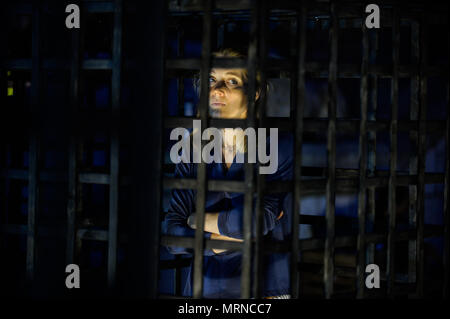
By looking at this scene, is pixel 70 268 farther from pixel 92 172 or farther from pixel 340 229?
pixel 340 229

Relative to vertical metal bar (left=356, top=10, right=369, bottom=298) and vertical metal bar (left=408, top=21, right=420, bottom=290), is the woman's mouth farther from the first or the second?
vertical metal bar (left=408, top=21, right=420, bottom=290)

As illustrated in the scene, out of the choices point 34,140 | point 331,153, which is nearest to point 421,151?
point 331,153

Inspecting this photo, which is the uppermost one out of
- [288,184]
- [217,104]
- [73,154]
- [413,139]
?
[217,104]

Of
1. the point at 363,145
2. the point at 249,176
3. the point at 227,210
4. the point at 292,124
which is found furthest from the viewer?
the point at 227,210

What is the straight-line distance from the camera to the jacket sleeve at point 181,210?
2.08m

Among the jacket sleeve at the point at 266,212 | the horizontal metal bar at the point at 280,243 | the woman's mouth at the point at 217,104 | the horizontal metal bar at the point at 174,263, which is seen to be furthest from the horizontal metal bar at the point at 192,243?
the horizontal metal bar at the point at 174,263

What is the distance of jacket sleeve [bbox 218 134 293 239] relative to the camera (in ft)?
6.30

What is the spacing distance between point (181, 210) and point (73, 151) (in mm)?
631

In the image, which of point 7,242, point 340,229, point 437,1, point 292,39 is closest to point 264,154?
point 292,39

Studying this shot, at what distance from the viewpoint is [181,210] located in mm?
2184

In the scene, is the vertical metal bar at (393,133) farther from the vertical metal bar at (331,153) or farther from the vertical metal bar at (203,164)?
the vertical metal bar at (203,164)

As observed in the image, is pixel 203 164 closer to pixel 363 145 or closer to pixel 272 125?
pixel 272 125

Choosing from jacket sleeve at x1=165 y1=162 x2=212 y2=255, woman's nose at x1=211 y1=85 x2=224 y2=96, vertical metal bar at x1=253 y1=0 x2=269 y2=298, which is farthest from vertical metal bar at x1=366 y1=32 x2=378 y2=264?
jacket sleeve at x1=165 y1=162 x2=212 y2=255

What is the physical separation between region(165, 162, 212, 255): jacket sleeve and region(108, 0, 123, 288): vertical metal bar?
30cm
